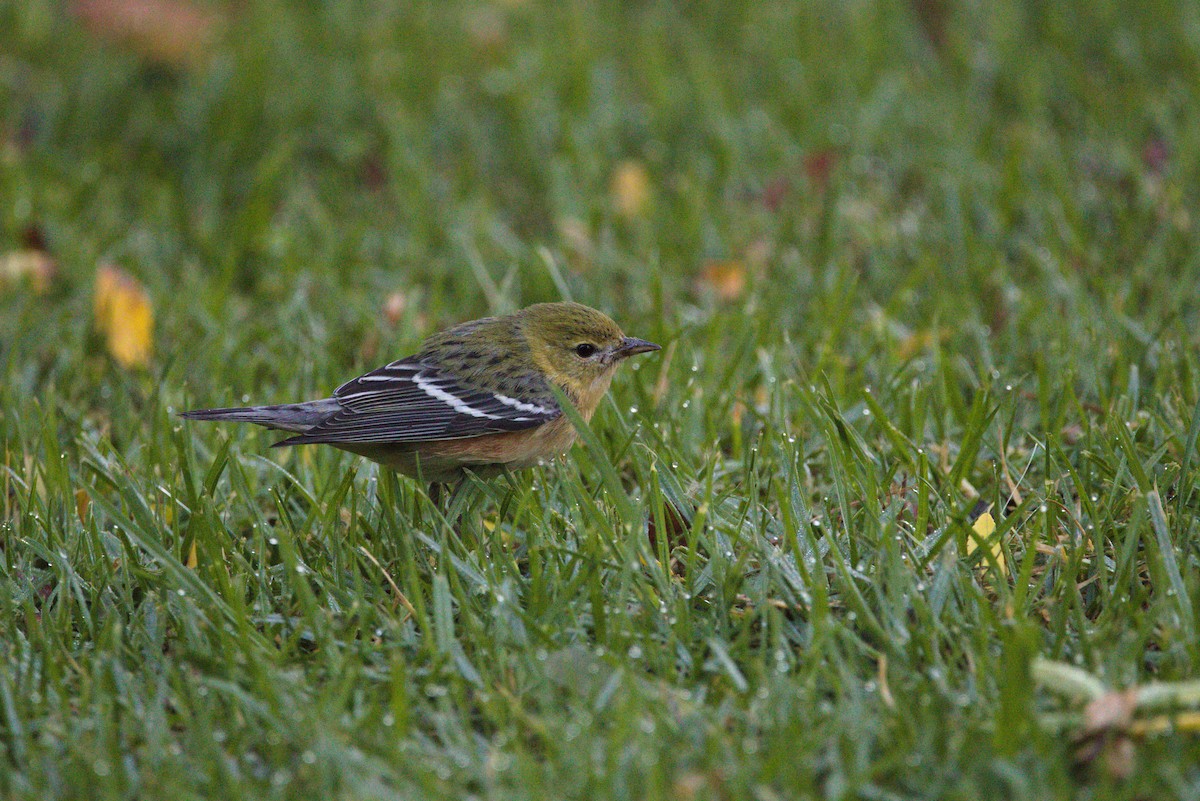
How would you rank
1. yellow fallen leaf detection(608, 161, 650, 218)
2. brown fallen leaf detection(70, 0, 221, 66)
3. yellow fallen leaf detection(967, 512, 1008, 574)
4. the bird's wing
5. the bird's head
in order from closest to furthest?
yellow fallen leaf detection(967, 512, 1008, 574) → the bird's wing → the bird's head → yellow fallen leaf detection(608, 161, 650, 218) → brown fallen leaf detection(70, 0, 221, 66)

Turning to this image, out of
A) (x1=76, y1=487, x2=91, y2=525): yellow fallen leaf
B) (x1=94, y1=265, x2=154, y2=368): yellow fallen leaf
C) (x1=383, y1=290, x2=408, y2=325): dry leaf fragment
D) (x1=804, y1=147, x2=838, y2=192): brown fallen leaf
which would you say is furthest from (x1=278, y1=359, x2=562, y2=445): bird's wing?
(x1=804, y1=147, x2=838, y2=192): brown fallen leaf

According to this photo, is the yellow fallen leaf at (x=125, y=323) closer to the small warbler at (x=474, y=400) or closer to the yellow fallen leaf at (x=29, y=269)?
the yellow fallen leaf at (x=29, y=269)

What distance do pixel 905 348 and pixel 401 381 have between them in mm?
2000

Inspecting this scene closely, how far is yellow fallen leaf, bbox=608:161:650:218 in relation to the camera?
21.5ft

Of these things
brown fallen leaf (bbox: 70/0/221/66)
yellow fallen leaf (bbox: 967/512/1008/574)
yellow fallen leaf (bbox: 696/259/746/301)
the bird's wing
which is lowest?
yellow fallen leaf (bbox: 967/512/1008/574)

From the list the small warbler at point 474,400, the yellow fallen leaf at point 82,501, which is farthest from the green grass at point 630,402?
the small warbler at point 474,400

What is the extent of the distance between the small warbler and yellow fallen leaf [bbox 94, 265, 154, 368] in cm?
134

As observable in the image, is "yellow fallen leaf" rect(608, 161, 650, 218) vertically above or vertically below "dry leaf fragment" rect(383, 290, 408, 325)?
above

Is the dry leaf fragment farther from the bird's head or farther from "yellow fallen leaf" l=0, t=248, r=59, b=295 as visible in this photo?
"yellow fallen leaf" l=0, t=248, r=59, b=295

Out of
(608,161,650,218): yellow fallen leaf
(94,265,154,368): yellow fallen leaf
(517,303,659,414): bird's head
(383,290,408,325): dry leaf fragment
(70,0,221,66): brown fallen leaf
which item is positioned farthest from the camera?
(70,0,221,66): brown fallen leaf

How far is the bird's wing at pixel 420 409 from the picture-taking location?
12.2 ft

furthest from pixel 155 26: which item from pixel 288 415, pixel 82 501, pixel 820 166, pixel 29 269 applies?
pixel 288 415

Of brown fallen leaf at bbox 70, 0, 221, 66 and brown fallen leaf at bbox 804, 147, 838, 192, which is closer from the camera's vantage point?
brown fallen leaf at bbox 804, 147, 838, 192

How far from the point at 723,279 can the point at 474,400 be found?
6.98 feet
